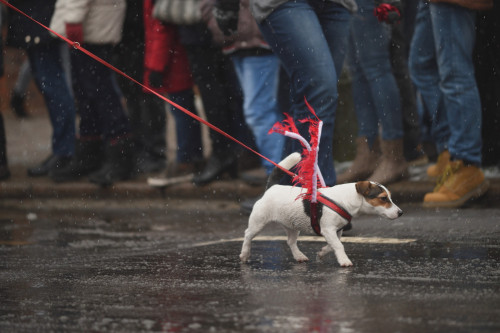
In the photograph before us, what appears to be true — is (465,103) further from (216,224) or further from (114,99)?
(114,99)

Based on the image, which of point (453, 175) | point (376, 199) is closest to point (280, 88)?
point (453, 175)

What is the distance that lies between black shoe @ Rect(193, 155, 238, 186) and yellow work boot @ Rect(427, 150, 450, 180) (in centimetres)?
196

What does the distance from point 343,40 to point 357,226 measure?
1320mm

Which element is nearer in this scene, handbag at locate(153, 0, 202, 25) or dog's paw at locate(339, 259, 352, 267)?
dog's paw at locate(339, 259, 352, 267)

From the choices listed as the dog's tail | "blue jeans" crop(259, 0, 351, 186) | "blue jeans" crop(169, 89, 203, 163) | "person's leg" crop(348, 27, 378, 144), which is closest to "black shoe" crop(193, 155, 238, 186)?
"blue jeans" crop(169, 89, 203, 163)

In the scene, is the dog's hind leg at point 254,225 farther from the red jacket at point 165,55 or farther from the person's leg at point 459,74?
the red jacket at point 165,55

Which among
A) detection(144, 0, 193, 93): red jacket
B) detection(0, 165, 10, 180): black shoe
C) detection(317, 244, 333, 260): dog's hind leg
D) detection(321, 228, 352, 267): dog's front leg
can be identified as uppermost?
detection(144, 0, 193, 93): red jacket

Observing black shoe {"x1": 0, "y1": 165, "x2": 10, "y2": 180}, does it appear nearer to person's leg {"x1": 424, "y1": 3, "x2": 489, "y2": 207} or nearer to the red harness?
person's leg {"x1": 424, "y1": 3, "x2": 489, "y2": 207}

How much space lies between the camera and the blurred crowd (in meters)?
6.83

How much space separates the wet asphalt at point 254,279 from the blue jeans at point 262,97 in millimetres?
706

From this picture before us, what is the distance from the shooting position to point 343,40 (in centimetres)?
690

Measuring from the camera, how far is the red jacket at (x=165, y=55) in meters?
9.67

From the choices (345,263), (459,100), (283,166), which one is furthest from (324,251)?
(459,100)

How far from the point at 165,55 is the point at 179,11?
51 cm
